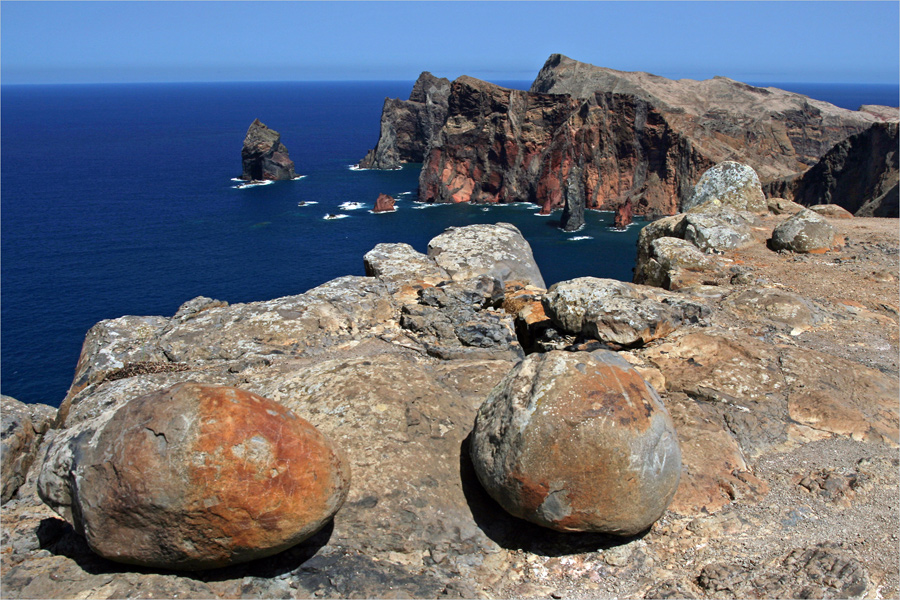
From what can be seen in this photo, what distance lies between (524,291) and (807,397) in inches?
285

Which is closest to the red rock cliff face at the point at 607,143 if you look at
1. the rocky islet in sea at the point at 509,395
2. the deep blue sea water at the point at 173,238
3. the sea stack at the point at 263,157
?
the deep blue sea water at the point at 173,238

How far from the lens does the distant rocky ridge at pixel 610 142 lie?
102938 mm

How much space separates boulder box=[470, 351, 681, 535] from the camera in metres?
7.41

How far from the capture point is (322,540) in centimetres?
757

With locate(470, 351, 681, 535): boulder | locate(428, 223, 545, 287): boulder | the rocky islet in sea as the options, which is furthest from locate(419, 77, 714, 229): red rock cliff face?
locate(470, 351, 681, 535): boulder

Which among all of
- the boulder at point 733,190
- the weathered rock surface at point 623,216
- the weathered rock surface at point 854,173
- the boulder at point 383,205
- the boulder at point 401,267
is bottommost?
the weathered rock surface at point 623,216

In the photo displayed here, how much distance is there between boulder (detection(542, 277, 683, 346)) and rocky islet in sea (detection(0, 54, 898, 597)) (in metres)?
0.05

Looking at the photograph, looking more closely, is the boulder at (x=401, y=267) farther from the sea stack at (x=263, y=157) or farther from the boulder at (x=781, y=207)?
the sea stack at (x=263, y=157)

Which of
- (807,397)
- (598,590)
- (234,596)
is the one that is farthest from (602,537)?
(807,397)

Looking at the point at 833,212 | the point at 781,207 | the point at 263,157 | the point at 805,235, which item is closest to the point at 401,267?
the point at 805,235

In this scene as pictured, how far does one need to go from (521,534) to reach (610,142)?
10649 cm

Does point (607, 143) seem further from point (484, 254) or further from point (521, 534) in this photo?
point (521, 534)

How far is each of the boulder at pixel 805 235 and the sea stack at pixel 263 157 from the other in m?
106

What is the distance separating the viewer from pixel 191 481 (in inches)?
251
